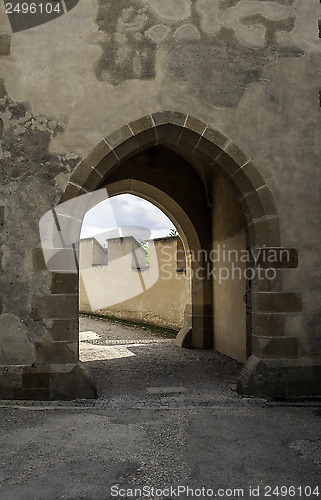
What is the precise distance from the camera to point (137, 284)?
11.6 m

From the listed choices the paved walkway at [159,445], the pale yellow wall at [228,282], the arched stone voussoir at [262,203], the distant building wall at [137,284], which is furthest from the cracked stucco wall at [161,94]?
the distant building wall at [137,284]

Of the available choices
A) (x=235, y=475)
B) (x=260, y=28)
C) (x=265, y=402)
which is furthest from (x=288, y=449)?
(x=260, y=28)

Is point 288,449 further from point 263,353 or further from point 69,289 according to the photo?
point 69,289

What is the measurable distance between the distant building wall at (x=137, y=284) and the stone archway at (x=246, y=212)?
340cm

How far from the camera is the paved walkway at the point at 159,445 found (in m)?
2.31

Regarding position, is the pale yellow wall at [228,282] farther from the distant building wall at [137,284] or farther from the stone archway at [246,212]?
the stone archway at [246,212]

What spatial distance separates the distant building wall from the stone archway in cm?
340

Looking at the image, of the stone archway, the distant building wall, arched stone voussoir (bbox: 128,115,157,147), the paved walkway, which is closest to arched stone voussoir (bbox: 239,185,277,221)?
the stone archway

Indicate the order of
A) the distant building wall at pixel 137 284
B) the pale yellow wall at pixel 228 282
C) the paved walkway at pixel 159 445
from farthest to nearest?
1. the distant building wall at pixel 137 284
2. the pale yellow wall at pixel 228 282
3. the paved walkway at pixel 159 445

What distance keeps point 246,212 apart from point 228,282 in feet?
7.14

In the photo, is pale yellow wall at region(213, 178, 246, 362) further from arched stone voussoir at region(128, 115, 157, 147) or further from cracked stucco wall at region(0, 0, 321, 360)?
arched stone voussoir at region(128, 115, 157, 147)

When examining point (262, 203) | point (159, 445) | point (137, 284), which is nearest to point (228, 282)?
point (262, 203)

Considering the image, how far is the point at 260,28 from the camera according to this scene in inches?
172

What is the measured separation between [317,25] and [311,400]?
360 centimetres
